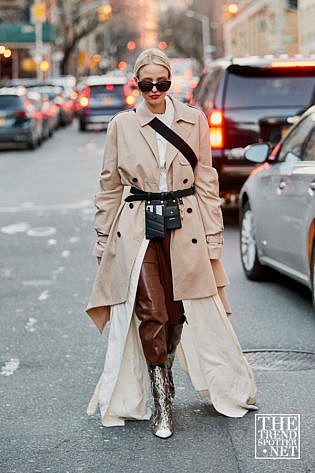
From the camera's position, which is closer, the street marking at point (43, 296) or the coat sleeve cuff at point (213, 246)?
the coat sleeve cuff at point (213, 246)

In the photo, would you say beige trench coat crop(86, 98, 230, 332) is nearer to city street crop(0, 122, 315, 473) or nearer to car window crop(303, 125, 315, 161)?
city street crop(0, 122, 315, 473)

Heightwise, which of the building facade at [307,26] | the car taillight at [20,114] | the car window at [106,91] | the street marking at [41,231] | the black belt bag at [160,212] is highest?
the building facade at [307,26]

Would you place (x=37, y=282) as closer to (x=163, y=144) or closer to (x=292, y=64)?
(x=292, y=64)

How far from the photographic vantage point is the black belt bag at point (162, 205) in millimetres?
5859

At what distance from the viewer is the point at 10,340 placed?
833cm

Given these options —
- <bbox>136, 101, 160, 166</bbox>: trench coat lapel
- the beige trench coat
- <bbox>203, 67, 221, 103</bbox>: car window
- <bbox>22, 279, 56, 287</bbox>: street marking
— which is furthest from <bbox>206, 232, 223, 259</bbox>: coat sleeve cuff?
<bbox>203, 67, 221, 103</bbox>: car window

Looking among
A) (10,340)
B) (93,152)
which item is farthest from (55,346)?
(93,152)

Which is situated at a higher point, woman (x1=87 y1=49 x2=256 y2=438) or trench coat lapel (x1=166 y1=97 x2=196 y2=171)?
trench coat lapel (x1=166 y1=97 x2=196 y2=171)

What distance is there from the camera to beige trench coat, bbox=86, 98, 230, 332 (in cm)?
586

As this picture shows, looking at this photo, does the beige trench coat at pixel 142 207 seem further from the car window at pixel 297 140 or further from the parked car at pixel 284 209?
the car window at pixel 297 140

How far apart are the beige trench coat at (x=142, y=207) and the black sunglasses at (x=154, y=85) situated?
16 centimetres

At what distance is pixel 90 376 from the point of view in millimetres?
7133

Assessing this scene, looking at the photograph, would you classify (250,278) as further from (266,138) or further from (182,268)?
(182,268)

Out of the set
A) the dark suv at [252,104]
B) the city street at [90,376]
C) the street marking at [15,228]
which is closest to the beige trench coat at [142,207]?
the city street at [90,376]
